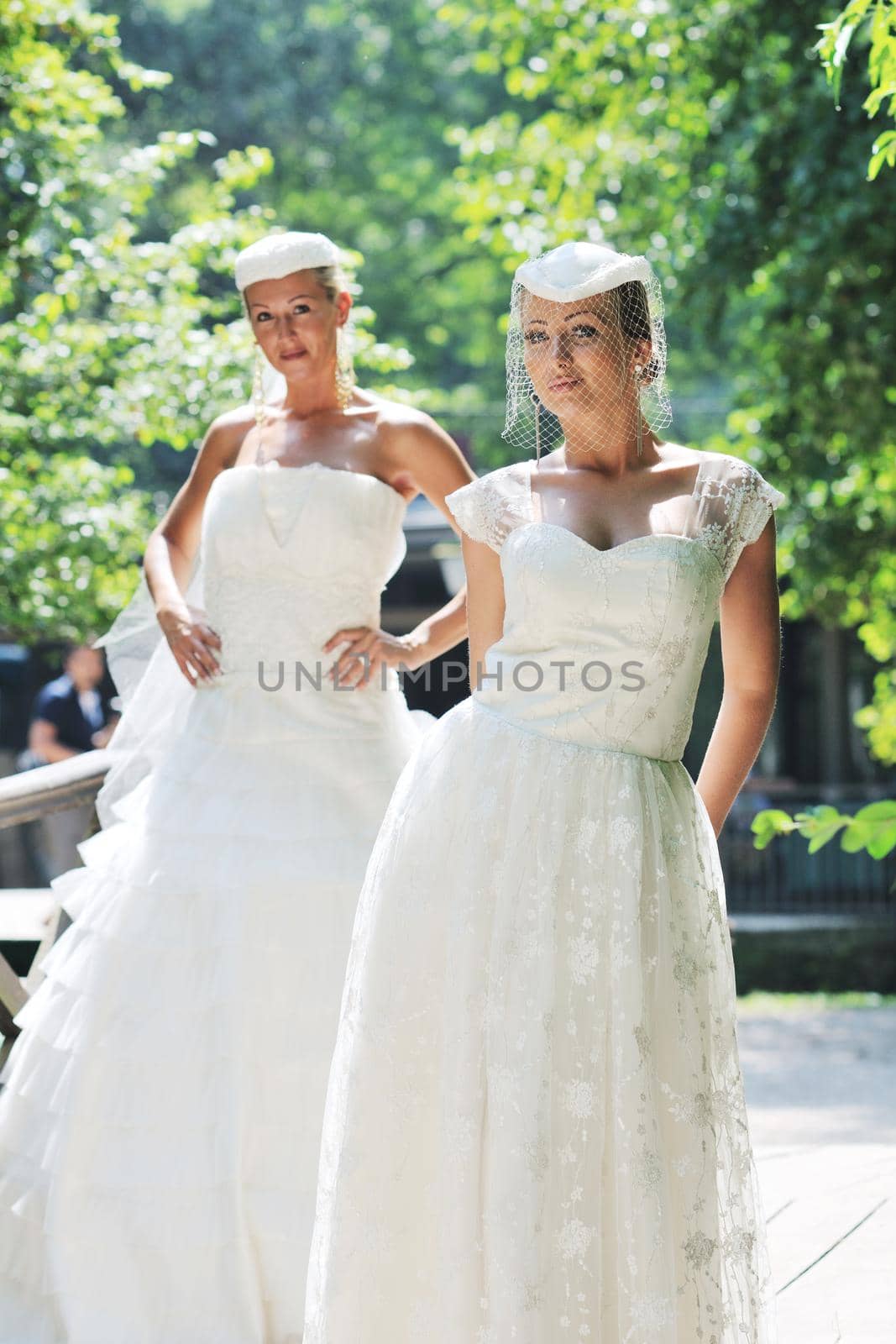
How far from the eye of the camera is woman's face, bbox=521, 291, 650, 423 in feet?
9.59

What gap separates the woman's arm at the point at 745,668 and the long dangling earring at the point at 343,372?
5.28ft

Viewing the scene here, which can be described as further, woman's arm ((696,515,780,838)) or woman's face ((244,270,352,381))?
woman's face ((244,270,352,381))

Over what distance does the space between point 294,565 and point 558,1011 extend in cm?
175

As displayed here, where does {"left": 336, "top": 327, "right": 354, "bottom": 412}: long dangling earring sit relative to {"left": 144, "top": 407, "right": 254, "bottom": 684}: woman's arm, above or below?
above

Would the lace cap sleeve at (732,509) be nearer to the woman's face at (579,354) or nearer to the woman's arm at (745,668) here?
the woman's arm at (745,668)

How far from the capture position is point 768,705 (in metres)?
2.96

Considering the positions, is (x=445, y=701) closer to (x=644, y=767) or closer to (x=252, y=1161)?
(x=252, y=1161)

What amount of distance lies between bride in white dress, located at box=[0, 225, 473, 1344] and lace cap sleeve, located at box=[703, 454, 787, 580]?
1336mm

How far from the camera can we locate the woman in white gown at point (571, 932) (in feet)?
8.48

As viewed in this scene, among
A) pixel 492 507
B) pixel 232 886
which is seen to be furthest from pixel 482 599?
pixel 232 886

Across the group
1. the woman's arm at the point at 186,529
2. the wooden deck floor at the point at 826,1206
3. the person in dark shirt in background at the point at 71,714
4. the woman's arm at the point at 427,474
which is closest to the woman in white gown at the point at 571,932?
the wooden deck floor at the point at 826,1206

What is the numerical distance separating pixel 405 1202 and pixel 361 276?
23281 mm

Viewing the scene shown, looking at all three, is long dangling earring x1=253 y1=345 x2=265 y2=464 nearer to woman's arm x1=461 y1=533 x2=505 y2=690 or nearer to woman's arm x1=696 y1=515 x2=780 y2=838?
woman's arm x1=461 y1=533 x2=505 y2=690

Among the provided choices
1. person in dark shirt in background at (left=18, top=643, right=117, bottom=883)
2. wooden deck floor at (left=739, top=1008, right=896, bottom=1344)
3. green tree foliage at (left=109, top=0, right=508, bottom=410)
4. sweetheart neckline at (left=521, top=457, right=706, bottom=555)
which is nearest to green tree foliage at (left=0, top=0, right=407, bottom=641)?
person in dark shirt in background at (left=18, top=643, right=117, bottom=883)
